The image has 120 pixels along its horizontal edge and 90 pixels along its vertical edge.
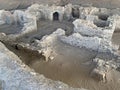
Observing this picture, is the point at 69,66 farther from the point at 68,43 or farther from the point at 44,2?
the point at 44,2

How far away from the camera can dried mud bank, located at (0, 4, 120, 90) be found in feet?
41.7

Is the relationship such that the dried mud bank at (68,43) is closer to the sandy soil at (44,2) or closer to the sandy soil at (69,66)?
the sandy soil at (69,66)

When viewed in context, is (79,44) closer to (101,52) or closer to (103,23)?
(101,52)

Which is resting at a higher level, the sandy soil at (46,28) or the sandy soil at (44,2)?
the sandy soil at (44,2)

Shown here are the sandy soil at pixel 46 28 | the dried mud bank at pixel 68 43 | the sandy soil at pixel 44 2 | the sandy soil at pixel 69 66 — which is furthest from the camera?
the sandy soil at pixel 44 2

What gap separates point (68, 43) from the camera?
15.4 metres

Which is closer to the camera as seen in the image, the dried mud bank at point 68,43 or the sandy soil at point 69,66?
the sandy soil at point 69,66

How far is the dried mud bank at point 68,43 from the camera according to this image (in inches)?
500

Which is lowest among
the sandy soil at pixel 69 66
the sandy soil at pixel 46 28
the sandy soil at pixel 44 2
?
the sandy soil at pixel 69 66

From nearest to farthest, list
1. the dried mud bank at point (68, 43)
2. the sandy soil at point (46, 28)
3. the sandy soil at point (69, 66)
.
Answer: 1. the sandy soil at point (69, 66)
2. the dried mud bank at point (68, 43)
3. the sandy soil at point (46, 28)

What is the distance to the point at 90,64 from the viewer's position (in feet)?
44.3

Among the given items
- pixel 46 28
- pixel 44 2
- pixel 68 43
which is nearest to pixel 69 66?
pixel 68 43

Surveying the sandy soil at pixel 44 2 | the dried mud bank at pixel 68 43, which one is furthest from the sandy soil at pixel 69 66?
the sandy soil at pixel 44 2

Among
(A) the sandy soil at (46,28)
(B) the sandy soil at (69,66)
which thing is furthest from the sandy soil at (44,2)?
(B) the sandy soil at (69,66)
